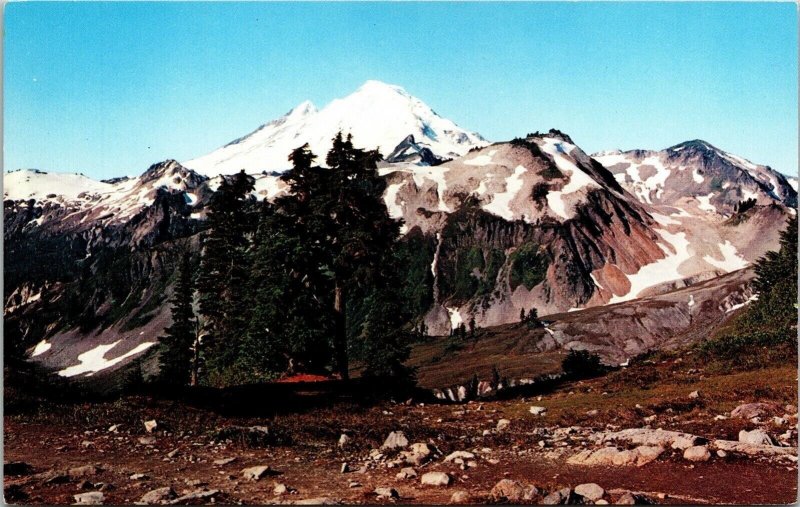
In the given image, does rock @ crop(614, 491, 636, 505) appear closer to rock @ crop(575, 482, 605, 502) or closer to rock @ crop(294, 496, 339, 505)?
rock @ crop(575, 482, 605, 502)

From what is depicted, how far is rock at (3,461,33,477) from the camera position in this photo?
50.3ft

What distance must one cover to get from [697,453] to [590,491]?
156 inches

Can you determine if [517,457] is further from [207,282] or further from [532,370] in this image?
[532,370]

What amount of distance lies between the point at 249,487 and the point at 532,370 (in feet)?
383

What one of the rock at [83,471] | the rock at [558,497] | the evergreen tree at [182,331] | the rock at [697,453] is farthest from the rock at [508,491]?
the evergreen tree at [182,331]

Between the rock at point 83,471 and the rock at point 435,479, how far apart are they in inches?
301

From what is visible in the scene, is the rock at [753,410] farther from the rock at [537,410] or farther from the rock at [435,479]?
the rock at [435,479]

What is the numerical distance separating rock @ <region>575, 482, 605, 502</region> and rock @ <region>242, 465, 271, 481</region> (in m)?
7.07

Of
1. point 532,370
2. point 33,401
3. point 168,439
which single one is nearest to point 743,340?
point 168,439

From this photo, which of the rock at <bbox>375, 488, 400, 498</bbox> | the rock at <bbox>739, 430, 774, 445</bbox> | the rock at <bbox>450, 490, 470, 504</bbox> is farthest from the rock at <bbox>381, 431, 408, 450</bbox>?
the rock at <bbox>739, 430, 774, 445</bbox>

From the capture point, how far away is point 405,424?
23312mm

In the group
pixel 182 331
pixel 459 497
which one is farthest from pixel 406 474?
pixel 182 331

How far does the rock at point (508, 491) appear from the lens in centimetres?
1352

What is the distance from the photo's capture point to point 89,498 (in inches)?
530
